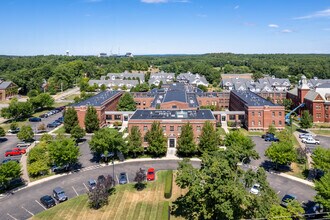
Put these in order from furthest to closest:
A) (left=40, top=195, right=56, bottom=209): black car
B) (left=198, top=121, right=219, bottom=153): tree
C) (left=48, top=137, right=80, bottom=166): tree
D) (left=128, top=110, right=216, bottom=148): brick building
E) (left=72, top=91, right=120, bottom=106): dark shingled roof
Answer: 1. (left=72, top=91, right=120, bottom=106): dark shingled roof
2. (left=128, top=110, right=216, bottom=148): brick building
3. (left=198, top=121, right=219, bottom=153): tree
4. (left=48, top=137, right=80, bottom=166): tree
5. (left=40, top=195, right=56, bottom=209): black car

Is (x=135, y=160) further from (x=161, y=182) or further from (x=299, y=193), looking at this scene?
(x=299, y=193)

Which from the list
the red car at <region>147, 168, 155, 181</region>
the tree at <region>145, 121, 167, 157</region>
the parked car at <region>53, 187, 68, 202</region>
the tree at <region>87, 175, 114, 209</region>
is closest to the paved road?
the parked car at <region>53, 187, 68, 202</region>

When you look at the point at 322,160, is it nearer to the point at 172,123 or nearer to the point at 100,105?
the point at 172,123

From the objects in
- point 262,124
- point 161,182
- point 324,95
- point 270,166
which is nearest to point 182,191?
point 161,182

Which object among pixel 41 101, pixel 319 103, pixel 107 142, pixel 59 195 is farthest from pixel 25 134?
pixel 319 103

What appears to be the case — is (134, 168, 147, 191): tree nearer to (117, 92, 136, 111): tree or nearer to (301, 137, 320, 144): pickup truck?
(301, 137, 320, 144): pickup truck

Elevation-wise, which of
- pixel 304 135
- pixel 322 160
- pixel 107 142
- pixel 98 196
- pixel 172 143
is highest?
pixel 107 142

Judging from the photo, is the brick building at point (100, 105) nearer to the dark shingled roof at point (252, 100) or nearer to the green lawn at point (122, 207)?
the green lawn at point (122, 207)
